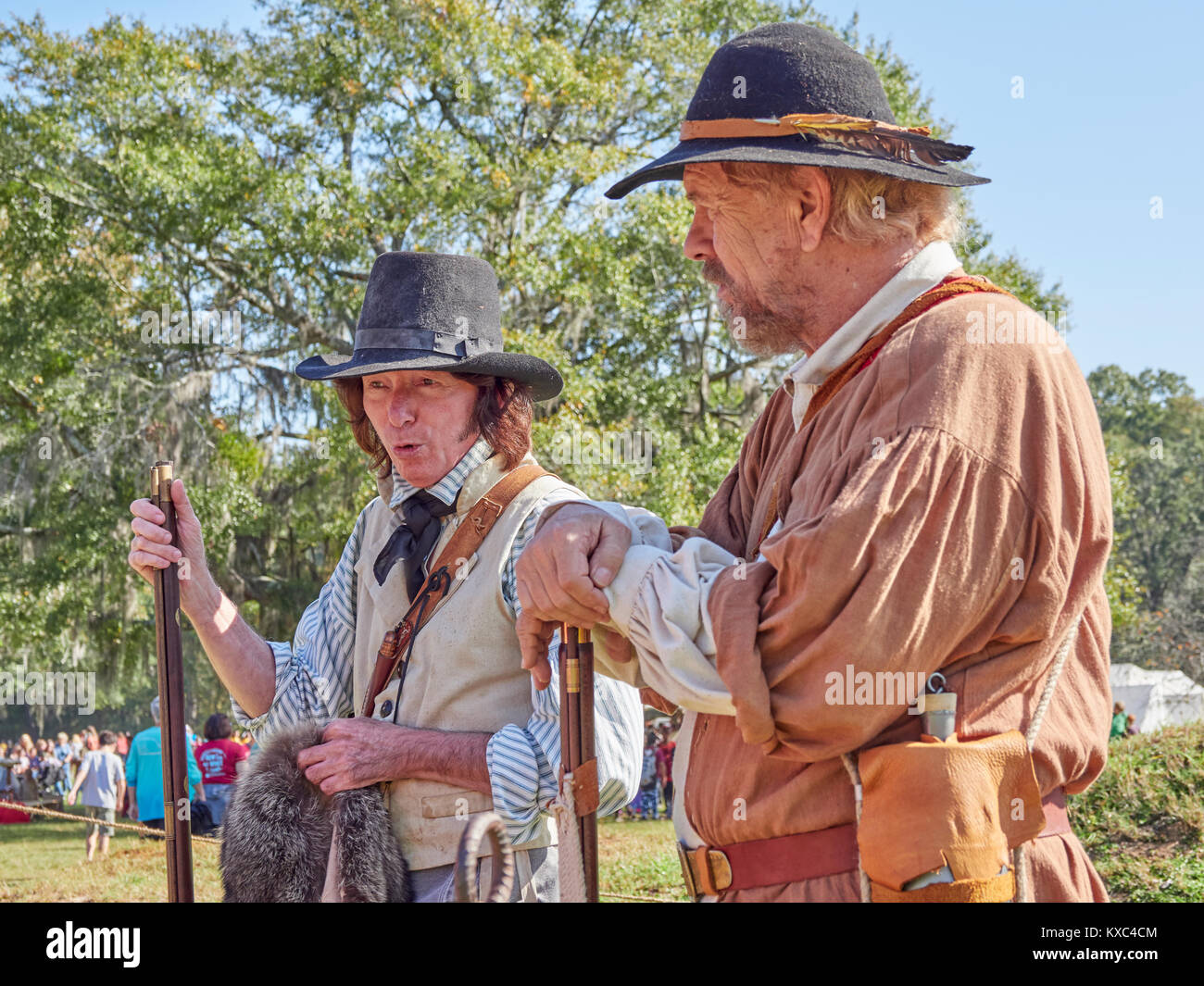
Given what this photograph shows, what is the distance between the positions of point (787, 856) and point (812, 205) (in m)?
1.10

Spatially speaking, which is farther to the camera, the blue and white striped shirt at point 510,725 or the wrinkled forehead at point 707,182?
the blue and white striped shirt at point 510,725

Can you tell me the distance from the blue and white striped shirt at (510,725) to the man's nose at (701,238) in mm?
862

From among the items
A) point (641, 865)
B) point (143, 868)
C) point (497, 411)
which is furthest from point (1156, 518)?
point (497, 411)

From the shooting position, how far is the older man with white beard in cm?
168

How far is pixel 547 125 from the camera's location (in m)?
17.7

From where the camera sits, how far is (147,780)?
11906 millimetres

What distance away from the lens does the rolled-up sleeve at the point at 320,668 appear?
10.4ft

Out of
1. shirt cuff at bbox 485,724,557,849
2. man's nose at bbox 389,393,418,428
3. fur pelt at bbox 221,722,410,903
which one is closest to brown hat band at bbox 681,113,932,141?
man's nose at bbox 389,393,418,428

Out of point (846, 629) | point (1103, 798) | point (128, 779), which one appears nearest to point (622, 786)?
point (846, 629)

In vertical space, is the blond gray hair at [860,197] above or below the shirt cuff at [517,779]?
above

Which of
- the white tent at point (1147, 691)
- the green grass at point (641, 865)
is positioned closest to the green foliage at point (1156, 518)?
the white tent at point (1147, 691)

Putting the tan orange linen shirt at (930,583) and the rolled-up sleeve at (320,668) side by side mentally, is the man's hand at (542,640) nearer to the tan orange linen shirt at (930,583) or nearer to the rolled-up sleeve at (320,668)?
the tan orange linen shirt at (930,583)
